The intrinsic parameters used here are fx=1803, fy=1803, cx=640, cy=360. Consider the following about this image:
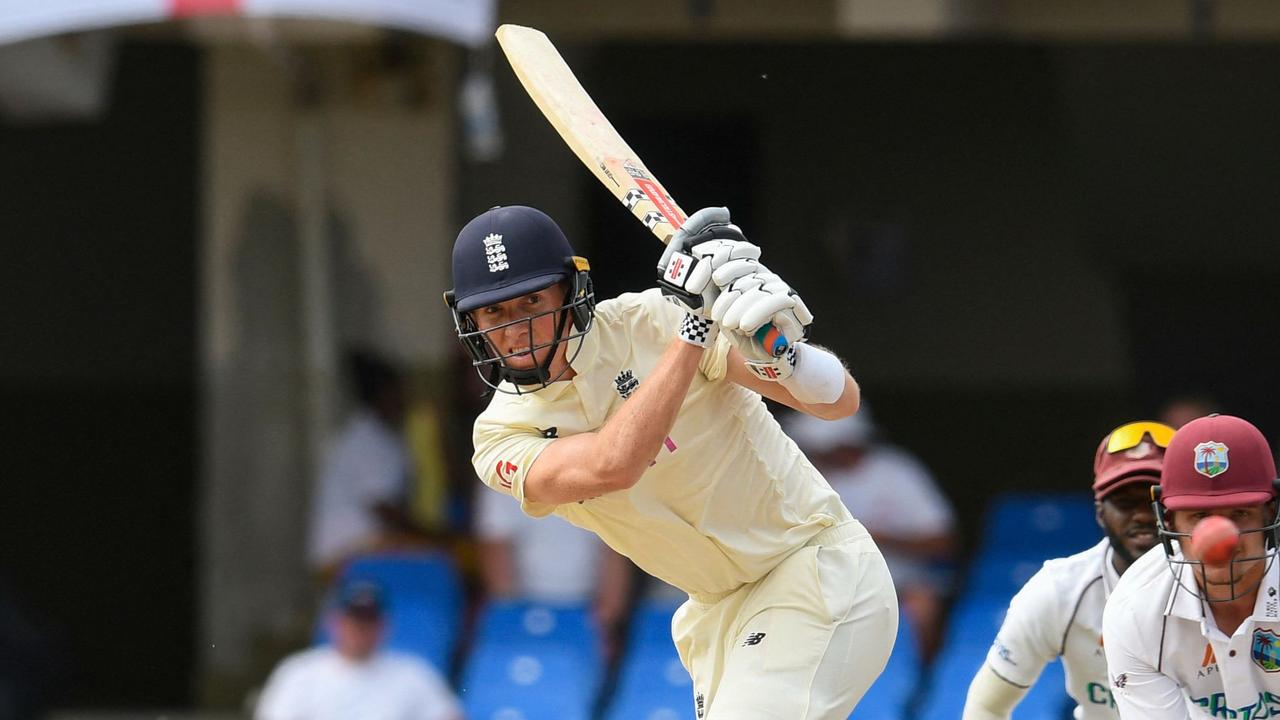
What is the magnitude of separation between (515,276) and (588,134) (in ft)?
1.76

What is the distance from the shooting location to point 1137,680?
3.01 meters

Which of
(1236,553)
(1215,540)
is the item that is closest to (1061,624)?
(1236,553)

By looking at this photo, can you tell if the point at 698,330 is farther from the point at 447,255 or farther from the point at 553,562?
the point at 447,255

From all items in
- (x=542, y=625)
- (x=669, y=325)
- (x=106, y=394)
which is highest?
(x=106, y=394)

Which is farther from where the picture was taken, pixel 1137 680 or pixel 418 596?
pixel 418 596

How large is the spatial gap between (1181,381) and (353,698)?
3363 millimetres

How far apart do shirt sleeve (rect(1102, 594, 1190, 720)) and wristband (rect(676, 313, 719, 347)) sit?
87cm

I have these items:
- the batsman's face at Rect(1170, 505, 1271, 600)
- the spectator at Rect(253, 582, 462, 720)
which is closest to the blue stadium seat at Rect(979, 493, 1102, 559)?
the spectator at Rect(253, 582, 462, 720)

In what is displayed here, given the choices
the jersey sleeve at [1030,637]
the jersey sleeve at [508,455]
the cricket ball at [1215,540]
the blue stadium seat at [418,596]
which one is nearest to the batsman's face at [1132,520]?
the jersey sleeve at [1030,637]

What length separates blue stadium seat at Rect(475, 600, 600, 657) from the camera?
21.0 ft

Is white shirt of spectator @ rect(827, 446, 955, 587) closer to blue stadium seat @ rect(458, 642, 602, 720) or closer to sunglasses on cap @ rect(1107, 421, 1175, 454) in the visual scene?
blue stadium seat @ rect(458, 642, 602, 720)

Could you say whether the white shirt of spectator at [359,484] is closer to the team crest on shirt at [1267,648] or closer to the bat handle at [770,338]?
the bat handle at [770,338]

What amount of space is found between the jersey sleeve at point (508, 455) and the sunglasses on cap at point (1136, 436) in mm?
1182

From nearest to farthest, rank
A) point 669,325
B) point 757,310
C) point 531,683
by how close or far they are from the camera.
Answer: point 757,310 → point 669,325 → point 531,683
